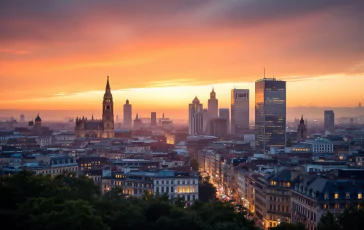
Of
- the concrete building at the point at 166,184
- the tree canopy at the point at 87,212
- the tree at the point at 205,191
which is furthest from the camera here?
the tree at the point at 205,191

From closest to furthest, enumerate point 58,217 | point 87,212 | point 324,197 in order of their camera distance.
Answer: point 58,217 < point 87,212 < point 324,197

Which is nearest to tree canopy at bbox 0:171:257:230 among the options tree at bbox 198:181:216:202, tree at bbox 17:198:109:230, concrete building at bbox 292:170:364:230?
tree at bbox 17:198:109:230

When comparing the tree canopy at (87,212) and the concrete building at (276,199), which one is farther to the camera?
the concrete building at (276,199)

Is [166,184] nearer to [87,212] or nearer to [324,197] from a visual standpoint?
[324,197]

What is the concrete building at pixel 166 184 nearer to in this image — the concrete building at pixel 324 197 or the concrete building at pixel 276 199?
the concrete building at pixel 276 199

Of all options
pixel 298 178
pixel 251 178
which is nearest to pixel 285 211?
pixel 298 178

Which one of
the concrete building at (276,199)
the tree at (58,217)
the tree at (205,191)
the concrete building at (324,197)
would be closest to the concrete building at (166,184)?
the tree at (205,191)

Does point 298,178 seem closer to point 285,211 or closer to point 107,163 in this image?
point 285,211

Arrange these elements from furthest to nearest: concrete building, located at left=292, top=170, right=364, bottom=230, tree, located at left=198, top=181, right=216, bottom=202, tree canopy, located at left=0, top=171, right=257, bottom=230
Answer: tree, located at left=198, top=181, right=216, bottom=202 → concrete building, located at left=292, top=170, right=364, bottom=230 → tree canopy, located at left=0, top=171, right=257, bottom=230

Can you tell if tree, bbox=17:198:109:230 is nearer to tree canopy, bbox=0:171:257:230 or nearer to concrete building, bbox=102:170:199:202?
tree canopy, bbox=0:171:257:230

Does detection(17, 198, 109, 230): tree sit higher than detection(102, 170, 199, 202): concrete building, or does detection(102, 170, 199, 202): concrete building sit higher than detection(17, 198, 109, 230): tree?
detection(17, 198, 109, 230): tree

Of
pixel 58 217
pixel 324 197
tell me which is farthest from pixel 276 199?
pixel 58 217
